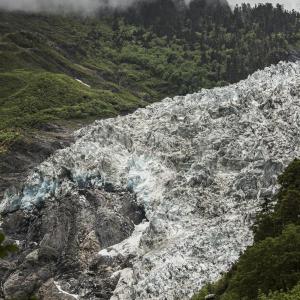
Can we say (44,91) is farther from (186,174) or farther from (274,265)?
(274,265)

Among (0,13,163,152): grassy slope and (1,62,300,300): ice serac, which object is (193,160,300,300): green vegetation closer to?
(1,62,300,300): ice serac

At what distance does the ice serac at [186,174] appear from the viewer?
61.5 m

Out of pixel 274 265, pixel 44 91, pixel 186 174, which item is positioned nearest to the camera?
pixel 274 265

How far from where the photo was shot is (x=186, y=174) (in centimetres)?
7700

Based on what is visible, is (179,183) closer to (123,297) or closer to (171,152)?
(171,152)

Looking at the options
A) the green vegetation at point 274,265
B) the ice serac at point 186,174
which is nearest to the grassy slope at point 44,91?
the ice serac at point 186,174

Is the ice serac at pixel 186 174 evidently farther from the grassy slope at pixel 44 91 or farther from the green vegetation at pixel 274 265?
the grassy slope at pixel 44 91

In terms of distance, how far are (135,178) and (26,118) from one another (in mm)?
67356

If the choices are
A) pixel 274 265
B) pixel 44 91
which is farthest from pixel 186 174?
pixel 44 91

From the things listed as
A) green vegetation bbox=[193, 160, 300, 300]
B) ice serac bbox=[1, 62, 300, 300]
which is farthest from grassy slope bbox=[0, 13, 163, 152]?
green vegetation bbox=[193, 160, 300, 300]

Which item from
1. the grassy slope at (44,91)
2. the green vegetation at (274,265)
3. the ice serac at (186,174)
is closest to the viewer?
the green vegetation at (274,265)

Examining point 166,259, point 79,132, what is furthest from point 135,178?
point 79,132

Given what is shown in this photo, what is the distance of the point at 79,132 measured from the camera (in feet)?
357

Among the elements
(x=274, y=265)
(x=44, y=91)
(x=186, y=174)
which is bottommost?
(x=186, y=174)
